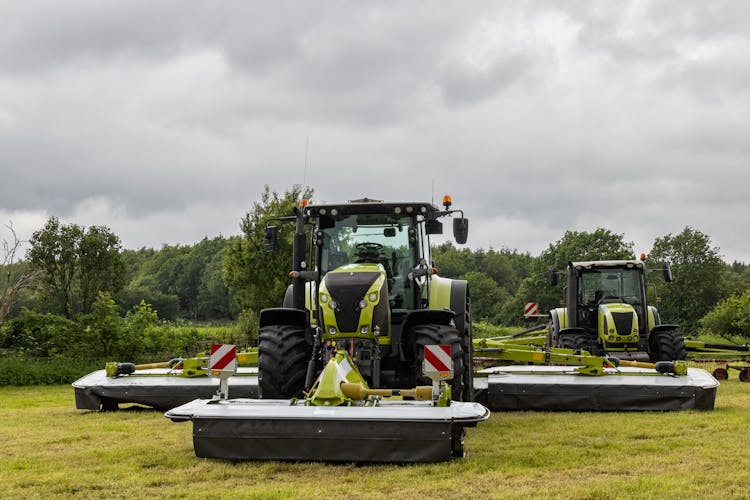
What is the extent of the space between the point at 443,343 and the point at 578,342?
26.4ft

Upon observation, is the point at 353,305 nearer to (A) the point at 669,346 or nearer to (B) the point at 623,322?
(A) the point at 669,346

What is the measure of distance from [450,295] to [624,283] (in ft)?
24.9

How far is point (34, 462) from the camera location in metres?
6.61

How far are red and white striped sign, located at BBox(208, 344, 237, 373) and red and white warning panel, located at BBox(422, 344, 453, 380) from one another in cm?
178

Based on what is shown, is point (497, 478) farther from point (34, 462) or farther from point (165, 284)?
point (165, 284)

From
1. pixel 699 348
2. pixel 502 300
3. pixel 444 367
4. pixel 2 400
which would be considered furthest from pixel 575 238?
pixel 444 367

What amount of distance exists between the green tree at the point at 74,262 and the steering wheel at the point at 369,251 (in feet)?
44.7

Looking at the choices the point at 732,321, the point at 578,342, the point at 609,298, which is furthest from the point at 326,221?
the point at 732,321

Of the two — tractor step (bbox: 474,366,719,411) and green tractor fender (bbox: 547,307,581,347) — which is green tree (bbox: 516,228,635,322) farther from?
tractor step (bbox: 474,366,719,411)

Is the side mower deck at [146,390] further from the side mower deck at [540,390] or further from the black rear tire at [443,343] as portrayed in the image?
the black rear tire at [443,343]

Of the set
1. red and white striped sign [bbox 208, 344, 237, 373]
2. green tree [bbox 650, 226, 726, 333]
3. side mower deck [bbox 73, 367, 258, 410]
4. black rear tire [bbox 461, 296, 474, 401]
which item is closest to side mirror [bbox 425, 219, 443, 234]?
black rear tire [bbox 461, 296, 474, 401]

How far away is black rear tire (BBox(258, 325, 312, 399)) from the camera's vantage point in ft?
26.1

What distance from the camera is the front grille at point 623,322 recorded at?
1502cm

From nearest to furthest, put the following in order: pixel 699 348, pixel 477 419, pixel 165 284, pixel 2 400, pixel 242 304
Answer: pixel 477 419 → pixel 2 400 → pixel 699 348 → pixel 242 304 → pixel 165 284
